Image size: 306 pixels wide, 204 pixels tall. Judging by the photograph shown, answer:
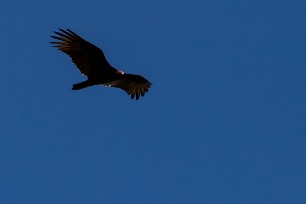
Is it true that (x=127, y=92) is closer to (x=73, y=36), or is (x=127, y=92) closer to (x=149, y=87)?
(x=149, y=87)

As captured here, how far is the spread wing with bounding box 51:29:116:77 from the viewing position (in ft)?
84.3

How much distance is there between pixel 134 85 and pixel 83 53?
7.17ft

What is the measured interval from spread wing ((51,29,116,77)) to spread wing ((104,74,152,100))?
1.35 meters

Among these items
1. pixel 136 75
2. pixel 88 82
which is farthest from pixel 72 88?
pixel 136 75

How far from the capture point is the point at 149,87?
2762 centimetres

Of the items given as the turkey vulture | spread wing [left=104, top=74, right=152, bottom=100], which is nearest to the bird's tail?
the turkey vulture

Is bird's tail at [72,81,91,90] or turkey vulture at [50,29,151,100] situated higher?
turkey vulture at [50,29,151,100]

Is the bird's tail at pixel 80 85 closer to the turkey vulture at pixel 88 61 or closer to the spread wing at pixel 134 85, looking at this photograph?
the turkey vulture at pixel 88 61

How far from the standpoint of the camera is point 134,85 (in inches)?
1085

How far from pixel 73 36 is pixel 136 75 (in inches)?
99.6

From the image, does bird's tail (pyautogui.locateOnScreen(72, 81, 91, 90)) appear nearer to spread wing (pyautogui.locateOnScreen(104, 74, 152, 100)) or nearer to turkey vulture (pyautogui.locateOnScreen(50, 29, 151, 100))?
turkey vulture (pyautogui.locateOnScreen(50, 29, 151, 100))

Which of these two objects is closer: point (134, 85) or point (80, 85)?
point (80, 85)

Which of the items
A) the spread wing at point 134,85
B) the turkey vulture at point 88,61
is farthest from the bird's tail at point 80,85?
the spread wing at point 134,85

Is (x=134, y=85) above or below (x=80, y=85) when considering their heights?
above
